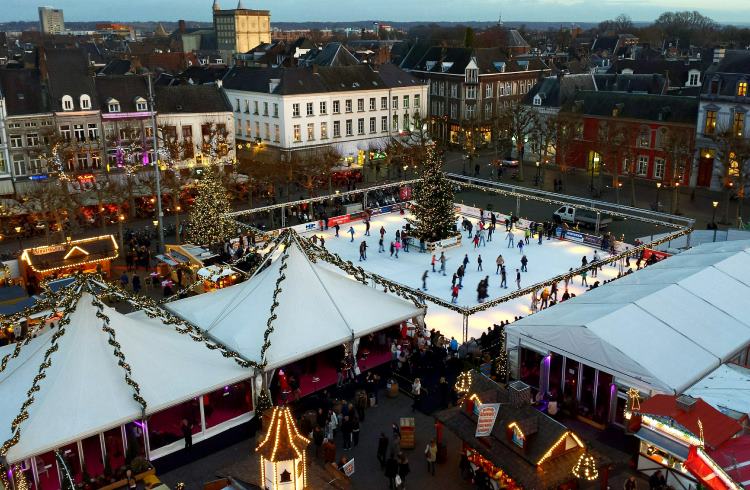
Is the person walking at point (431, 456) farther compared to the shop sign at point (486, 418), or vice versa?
the person walking at point (431, 456)

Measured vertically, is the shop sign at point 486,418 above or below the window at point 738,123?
below

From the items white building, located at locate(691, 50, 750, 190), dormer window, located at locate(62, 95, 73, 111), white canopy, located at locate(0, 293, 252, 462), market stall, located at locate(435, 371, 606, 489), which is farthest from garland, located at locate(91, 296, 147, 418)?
white building, located at locate(691, 50, 750, 190)

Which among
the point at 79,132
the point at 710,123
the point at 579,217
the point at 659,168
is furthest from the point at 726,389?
the point at 79,132

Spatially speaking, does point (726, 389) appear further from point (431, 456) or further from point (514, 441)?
point (431, 456)

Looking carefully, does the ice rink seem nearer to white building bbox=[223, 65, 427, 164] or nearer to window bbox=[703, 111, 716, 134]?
white building bbox=[223, 65, 427, 164]

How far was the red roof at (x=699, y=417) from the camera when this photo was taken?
44.8 ft

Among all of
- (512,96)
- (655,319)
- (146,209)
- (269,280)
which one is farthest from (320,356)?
(512,96)

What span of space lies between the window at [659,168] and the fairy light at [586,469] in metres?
36.9

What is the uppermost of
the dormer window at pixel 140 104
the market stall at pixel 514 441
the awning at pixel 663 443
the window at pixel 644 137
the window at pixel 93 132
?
the dormer window at pixel 140 104

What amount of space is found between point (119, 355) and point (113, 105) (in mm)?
31058

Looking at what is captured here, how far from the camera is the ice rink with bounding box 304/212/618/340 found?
2539 cm

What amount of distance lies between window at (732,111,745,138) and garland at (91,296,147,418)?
127ft

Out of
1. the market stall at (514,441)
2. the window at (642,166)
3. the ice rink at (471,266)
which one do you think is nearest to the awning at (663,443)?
the market stall at (514,441)

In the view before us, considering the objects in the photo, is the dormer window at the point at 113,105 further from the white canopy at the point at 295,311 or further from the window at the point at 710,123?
the window at the point at 710,123
